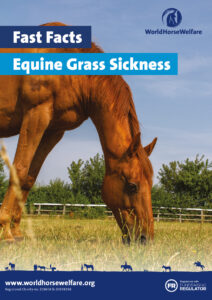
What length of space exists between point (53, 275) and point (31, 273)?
13 centimetres

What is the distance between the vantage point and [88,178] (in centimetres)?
3161

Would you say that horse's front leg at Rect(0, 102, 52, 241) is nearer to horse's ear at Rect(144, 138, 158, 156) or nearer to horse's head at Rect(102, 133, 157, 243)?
horse's head at Rect(102, 133, 157, 243)

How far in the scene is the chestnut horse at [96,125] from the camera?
4.46 metres

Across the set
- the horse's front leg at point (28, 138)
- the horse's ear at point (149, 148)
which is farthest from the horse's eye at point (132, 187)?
the horse's front leg at point (28, 138)

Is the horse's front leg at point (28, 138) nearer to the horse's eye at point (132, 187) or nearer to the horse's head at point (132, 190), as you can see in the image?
the horse's head at point (132, 190)

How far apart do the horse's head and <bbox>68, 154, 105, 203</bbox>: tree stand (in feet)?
86.6

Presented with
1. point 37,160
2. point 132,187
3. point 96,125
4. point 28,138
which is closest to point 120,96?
point 96,125

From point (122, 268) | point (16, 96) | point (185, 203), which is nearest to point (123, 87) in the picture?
point (16, 96)

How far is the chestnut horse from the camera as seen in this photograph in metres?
4.46

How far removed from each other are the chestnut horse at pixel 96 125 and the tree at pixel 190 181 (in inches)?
1022

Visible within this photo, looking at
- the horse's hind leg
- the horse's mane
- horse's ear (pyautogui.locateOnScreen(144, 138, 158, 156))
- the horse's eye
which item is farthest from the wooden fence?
the horse's eye

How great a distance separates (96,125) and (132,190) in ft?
3.62

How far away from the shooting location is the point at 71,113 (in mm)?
4930

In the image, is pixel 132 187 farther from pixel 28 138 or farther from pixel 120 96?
pixel 28 138
